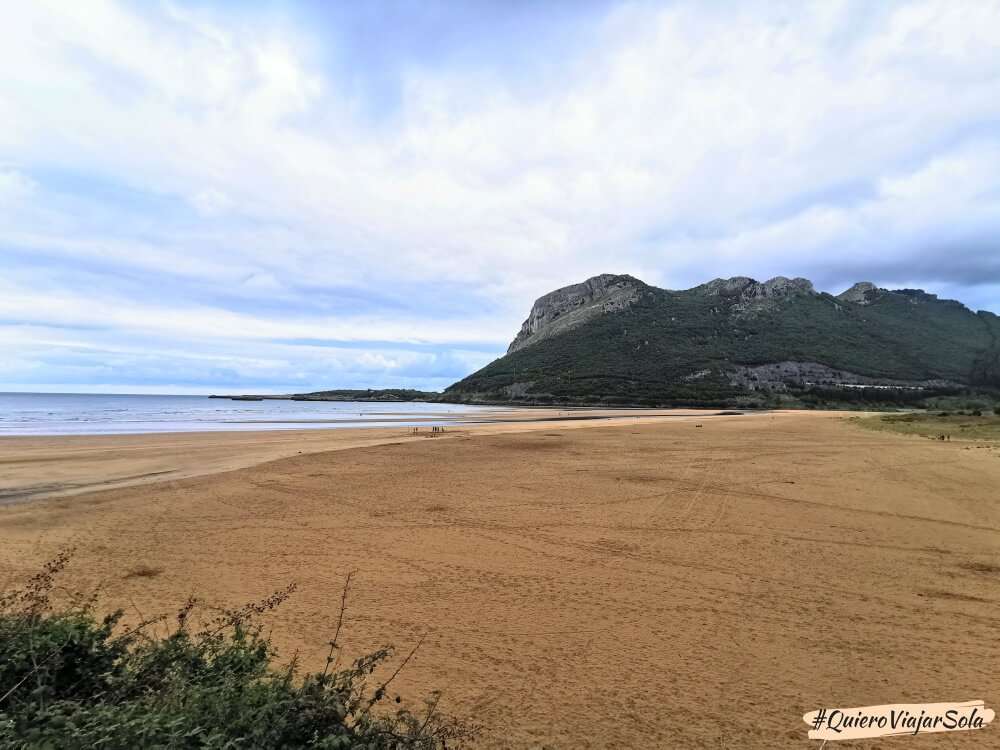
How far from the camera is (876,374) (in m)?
104

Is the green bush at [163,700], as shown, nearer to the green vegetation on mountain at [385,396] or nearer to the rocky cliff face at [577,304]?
the rocky cliff face at [577,304]

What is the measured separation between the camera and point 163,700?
322 centimetres

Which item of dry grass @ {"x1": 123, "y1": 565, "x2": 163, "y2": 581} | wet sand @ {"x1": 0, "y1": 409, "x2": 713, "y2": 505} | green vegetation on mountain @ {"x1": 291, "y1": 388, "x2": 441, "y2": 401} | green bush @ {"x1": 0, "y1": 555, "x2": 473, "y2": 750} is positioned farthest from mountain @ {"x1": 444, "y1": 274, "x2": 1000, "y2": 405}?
green bush @ {"x1": 0, "y1": 555, "x2": 473, "y2": 750}

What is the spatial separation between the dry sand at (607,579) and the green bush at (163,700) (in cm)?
151

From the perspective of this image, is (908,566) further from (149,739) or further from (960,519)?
(149,739)

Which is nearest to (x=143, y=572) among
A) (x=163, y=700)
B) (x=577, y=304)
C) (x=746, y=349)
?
(x=163, y=700)

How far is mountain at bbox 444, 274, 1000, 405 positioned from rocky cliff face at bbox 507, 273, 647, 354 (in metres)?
0.87

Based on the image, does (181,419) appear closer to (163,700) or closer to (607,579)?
(607,579)

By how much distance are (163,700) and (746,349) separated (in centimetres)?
12622

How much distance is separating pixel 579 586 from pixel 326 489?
9.75 metres

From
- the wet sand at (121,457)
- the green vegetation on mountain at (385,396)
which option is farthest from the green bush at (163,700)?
the green vegetation on mountain at (385,396)

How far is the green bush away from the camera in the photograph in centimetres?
277

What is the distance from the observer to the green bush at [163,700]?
9.09ft

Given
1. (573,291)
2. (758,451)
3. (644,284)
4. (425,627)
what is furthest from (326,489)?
(573,291)
